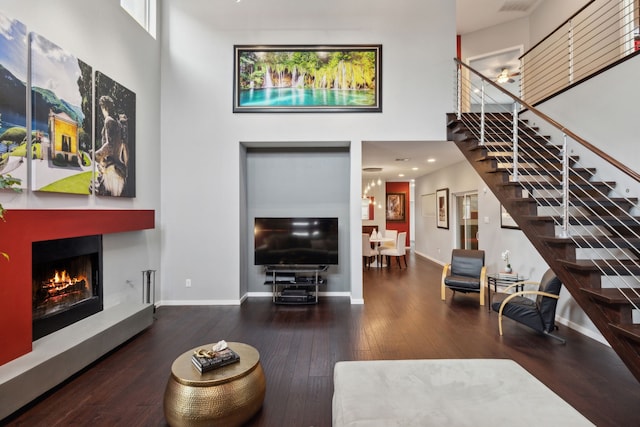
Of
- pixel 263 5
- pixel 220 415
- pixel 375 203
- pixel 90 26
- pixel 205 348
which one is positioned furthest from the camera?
pixel 375 203

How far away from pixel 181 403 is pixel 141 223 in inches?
110

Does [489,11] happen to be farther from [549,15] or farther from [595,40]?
[595,40]

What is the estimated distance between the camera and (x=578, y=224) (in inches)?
114

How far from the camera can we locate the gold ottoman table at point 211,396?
1865 mm

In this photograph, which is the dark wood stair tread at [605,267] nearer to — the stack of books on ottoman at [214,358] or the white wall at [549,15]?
the stack of books on ottoman at [214,358]

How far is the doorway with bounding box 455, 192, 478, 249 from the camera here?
270 inches

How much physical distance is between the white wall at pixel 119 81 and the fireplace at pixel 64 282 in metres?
0.17

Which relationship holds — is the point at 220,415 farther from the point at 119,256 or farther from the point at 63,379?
the point at 119,256

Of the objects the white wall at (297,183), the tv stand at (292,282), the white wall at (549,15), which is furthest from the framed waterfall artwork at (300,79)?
the white wall at (549,15)

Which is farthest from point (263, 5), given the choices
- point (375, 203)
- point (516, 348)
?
point (375, 203)

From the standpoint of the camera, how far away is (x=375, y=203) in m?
10.6

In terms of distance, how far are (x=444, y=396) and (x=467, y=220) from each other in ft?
21.2

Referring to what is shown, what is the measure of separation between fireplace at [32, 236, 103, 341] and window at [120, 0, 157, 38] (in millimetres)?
3360

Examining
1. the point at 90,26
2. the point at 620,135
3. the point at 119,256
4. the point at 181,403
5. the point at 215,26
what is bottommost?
the point at 181,403
